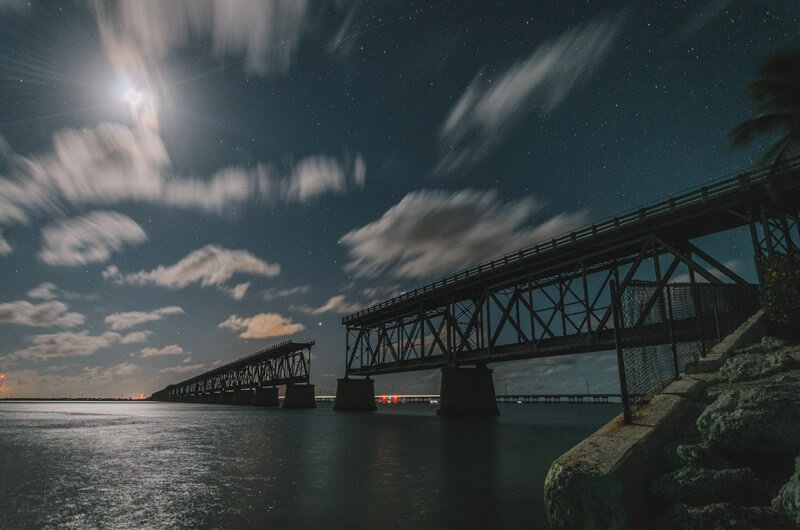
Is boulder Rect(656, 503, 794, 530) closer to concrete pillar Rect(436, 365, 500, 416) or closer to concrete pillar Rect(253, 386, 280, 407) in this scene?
concrete pillar Rect(436, 365, 500, 416)

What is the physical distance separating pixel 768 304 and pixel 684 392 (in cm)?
637

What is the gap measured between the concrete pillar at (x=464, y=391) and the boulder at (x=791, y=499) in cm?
4409

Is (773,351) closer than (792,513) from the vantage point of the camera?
No

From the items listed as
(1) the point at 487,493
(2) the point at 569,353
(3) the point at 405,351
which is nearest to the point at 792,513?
(1) the point at 487,493

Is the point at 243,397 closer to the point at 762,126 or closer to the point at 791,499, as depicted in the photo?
the point at 762,126

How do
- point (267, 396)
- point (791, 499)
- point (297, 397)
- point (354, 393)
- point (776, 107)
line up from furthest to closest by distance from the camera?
point (267, 396)
point (297, 397)
point (354, 393)
point (776, 107)
point (791, 499)

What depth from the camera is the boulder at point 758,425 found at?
6555 millimetres

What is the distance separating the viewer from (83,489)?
1390cm

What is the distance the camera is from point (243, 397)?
132 metres

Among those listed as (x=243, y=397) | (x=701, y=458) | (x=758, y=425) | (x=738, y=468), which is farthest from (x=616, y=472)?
(x=243, y=397)

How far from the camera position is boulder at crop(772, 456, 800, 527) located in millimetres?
5473

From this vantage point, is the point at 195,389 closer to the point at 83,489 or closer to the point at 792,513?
the point at 83,489

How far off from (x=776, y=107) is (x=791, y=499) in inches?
787

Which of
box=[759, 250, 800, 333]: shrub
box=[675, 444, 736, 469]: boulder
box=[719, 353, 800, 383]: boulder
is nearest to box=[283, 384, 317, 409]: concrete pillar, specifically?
box=[759, 250, 800, 333]: shrub
